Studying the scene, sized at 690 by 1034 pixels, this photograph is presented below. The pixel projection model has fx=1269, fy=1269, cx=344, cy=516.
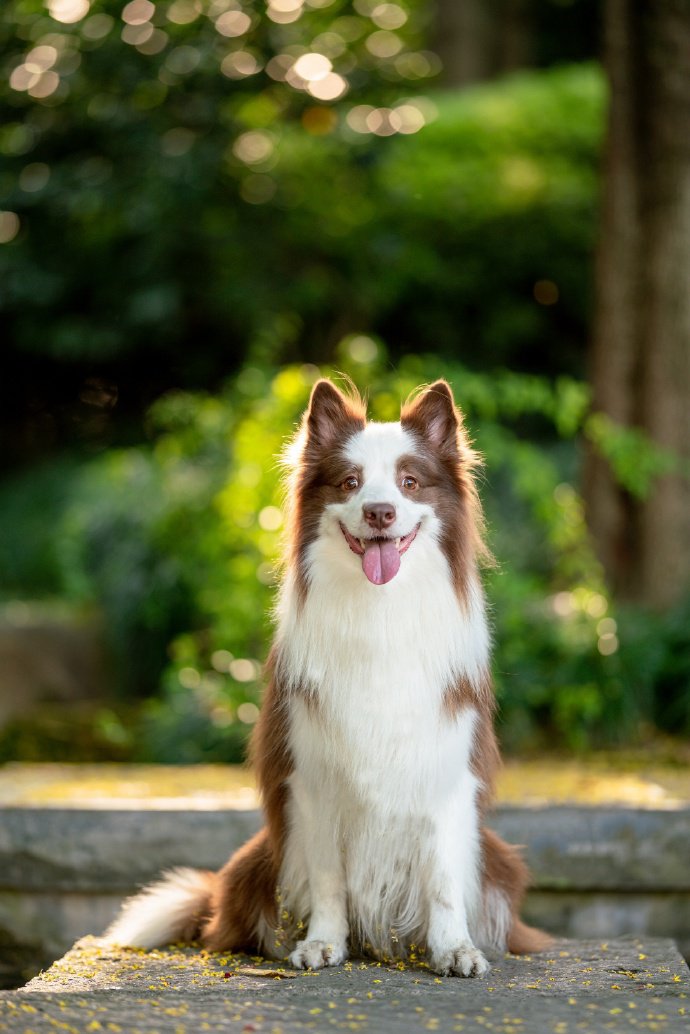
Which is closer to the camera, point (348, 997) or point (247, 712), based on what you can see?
→ point (348, 997)

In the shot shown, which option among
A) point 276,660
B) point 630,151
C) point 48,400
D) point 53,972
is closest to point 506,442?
point 630,151

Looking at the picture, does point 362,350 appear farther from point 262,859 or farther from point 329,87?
point 262,859

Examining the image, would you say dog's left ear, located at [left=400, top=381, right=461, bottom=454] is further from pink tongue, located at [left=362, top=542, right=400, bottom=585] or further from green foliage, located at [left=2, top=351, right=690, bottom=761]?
green foliage, located at [left=2, top=351, right=690, bottom=761]

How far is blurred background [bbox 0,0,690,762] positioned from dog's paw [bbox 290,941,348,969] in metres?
1.53

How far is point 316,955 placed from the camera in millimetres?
3438

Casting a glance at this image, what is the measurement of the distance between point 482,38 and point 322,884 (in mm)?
15773

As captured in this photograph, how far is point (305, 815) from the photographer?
3496 millimetres

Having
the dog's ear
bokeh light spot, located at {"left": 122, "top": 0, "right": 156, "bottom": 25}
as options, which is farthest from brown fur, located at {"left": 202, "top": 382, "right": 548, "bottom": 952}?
bokeh light spot, located at {"left": 122, "top": 0, "right": 156, "bottom": 25}

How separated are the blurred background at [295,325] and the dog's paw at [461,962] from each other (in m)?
1.47

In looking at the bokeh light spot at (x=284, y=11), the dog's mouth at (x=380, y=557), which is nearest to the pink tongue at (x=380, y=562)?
the dog's mouth at (x=380, y=557)

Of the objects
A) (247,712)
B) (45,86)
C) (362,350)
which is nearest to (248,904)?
(247,712)

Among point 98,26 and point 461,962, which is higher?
point 98,26

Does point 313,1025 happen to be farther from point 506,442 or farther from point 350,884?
point 506,442

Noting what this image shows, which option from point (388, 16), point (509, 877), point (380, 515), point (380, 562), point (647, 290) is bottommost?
point (509, 877)
